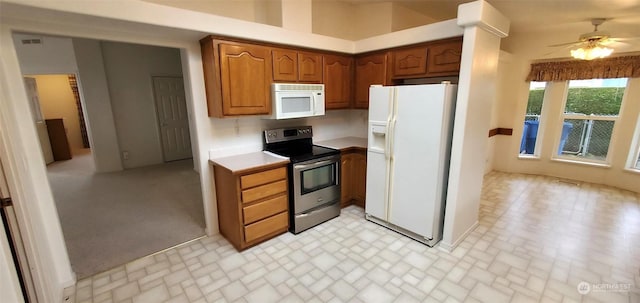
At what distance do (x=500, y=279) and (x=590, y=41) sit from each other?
3.65 metres

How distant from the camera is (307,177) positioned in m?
2.96

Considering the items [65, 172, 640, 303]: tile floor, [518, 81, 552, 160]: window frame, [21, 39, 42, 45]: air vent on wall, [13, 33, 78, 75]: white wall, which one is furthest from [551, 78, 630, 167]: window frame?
[21, 39, 42, 45]: air vent on wall

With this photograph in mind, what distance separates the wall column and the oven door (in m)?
1.27

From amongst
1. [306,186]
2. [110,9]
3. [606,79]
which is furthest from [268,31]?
[606,79]

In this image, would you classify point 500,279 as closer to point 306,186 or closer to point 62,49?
point 306,186

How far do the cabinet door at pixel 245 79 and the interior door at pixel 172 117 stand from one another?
422 cm

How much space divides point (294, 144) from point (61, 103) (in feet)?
26.3

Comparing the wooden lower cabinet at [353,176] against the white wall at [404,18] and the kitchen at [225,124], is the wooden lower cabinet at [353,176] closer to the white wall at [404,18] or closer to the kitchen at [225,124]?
the kitchen at [225,124]

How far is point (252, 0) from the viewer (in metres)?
3.08

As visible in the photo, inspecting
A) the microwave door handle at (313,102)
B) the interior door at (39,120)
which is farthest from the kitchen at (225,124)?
the interior door at (39,120)

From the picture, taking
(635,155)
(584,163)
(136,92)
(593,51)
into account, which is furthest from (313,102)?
(635,155)

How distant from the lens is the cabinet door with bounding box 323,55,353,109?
336cm

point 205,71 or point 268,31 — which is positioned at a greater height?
point 268,31

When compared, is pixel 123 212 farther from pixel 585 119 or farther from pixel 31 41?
pixel 585 119
